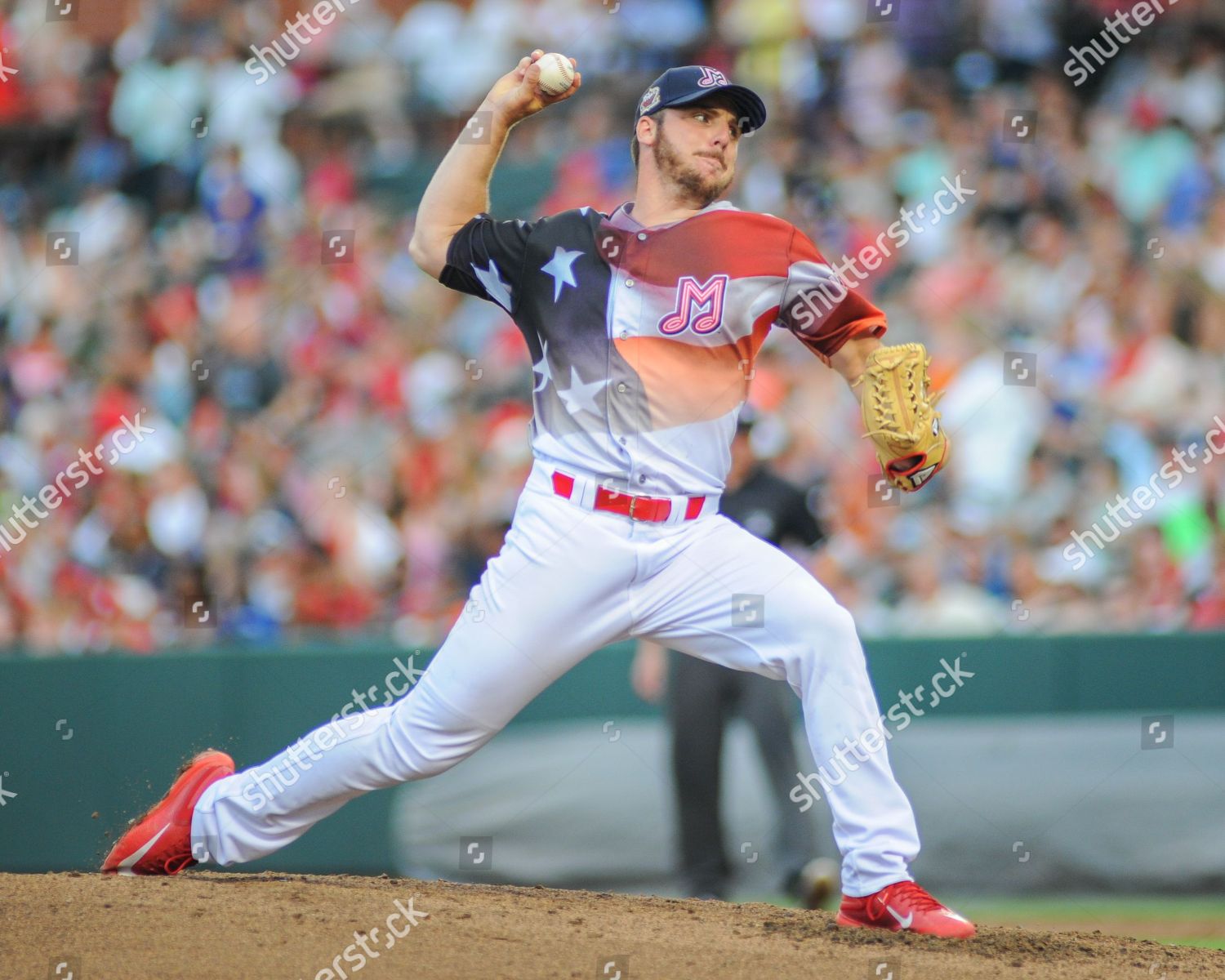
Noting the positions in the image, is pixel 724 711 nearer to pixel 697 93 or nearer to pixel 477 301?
pixel 697 93

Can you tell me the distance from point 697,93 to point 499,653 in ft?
4.74

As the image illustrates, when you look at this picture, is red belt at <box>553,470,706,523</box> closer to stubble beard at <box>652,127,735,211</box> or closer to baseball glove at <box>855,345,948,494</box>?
baseball glove at <box>855,345,948,494</box>

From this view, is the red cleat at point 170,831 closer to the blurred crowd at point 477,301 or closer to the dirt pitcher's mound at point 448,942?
the dirt pitcher's mound at point 448,942

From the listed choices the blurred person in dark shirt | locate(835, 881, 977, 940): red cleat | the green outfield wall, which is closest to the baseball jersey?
locate(835, 881, 977, 940): red cleat

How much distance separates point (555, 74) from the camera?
3570 millimetres

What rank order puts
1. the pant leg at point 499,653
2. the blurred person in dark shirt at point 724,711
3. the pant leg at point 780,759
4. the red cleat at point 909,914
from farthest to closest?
1. the blurred person in dark shirt at point 724,711
2. the pant leg at point 780,759
3. the red cleat at point 909,914
4. the pant leg at point 499,653

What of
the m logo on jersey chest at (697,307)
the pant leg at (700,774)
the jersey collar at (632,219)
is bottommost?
the pant leg at (700,774)

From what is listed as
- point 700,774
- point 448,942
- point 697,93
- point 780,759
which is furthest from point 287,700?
point 697,93

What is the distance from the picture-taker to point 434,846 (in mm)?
5980

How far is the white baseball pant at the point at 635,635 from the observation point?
11.2 feet

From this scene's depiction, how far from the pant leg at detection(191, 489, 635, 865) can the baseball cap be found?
1028mm

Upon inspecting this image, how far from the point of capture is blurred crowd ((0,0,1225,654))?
720 cm

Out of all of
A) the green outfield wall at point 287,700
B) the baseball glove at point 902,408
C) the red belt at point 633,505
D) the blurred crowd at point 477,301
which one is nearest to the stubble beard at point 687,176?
the baseball glove at point 902,408

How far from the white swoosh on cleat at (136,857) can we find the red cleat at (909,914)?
1859 mm
